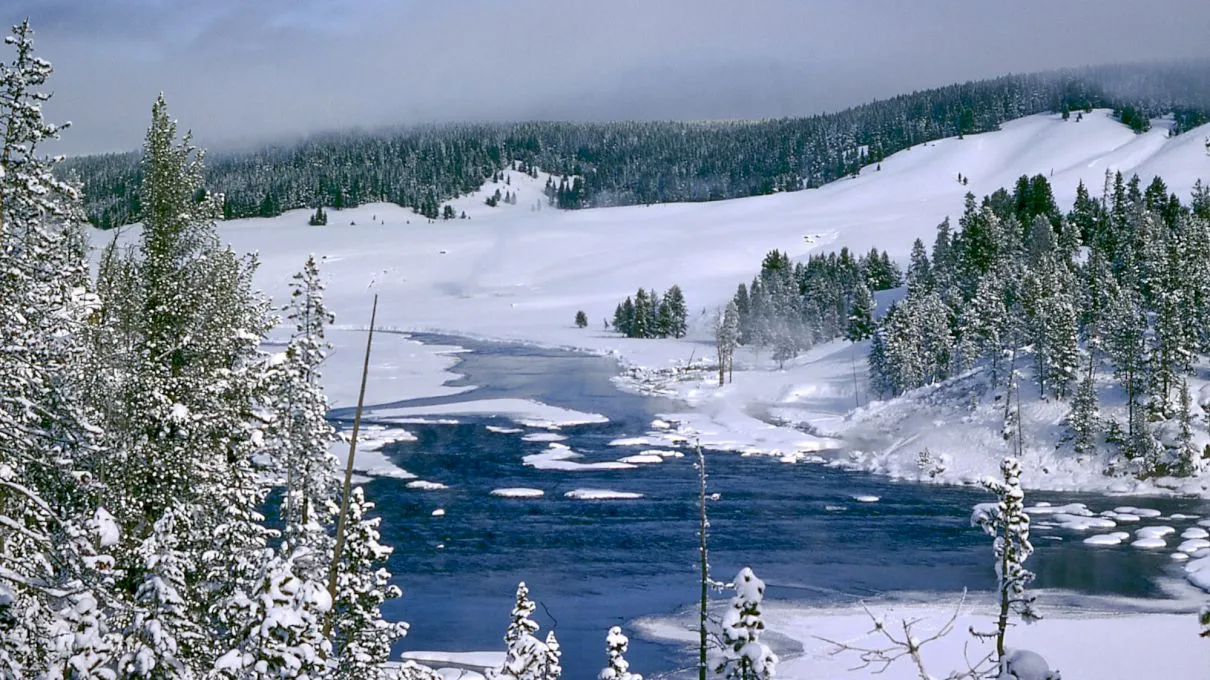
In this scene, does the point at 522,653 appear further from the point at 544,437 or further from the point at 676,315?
the point at 676,315

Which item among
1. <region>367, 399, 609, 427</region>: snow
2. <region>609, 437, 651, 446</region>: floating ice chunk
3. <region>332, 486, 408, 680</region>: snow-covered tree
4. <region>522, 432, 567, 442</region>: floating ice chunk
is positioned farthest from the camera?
<region>367, 399, 609, 427</region>: snow

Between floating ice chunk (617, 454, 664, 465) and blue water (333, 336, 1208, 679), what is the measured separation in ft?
2.95

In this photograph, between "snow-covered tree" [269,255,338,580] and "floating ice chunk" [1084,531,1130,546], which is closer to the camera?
"snow-covered tree" [269,255,338,580]

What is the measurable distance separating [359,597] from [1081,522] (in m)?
36.4

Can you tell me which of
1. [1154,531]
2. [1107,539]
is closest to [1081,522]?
[1154,531]

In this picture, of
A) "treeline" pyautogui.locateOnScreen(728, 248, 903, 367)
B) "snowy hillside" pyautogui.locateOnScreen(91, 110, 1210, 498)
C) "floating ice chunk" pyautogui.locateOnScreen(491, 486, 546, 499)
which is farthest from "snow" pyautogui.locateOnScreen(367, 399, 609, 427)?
"treeline" pyautogui.locateOnScreen(728, 248, 903, 367)

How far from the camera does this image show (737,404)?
78.6 m

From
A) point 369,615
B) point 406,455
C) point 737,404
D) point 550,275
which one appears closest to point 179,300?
point 369,615

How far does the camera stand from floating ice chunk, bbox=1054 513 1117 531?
40.2m

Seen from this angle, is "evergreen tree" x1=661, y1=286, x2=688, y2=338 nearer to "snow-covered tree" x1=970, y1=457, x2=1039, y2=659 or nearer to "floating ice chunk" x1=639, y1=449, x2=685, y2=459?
"floating ice chunk" x1=639, y1=449, x2=685, y2=459

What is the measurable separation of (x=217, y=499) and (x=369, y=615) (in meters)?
2.87

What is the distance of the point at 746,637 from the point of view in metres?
9.73

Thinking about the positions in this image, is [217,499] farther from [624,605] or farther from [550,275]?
[550,275]

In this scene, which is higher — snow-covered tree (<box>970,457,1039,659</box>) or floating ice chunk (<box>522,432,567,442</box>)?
snow-covered tree (<box>970,457,1039,659</box>)
